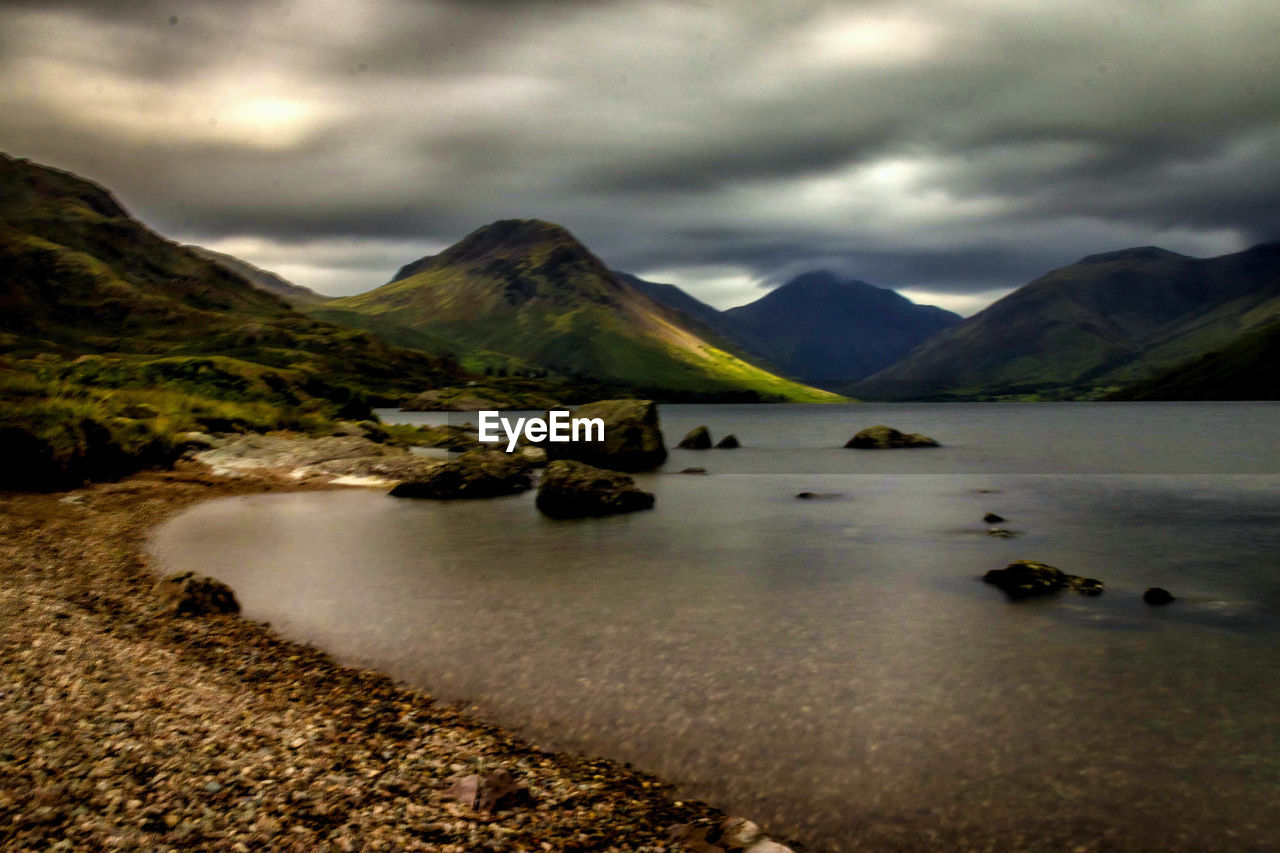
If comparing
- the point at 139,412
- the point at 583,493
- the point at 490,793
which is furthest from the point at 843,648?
the point at 139,412

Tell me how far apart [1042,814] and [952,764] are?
1.30 m

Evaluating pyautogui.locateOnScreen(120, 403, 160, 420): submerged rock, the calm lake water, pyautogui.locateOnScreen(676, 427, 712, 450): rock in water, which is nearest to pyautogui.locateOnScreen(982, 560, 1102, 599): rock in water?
the calm lake water

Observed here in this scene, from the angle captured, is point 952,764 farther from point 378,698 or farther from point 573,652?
point 378,698

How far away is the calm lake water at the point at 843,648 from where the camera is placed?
348 inches

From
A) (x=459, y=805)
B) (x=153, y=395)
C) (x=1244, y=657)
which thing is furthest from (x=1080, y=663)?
(x=153, y=395)

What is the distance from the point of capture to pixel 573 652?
1403 centimetres

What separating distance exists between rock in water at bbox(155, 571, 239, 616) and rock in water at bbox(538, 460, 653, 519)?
16183 millimetres

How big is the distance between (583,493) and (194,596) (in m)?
18.7

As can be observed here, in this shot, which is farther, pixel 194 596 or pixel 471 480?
pixel 471 480

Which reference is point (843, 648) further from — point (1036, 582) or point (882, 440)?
point (882, 440)

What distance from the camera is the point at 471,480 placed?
3775cm

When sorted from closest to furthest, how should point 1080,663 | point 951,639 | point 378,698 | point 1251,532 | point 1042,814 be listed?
point 1042,814 < point 378,698 < point 1080,663 < point 951,639 < point 1251,532

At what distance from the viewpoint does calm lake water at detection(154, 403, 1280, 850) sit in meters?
8.85

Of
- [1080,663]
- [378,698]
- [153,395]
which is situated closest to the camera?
[378,698]
